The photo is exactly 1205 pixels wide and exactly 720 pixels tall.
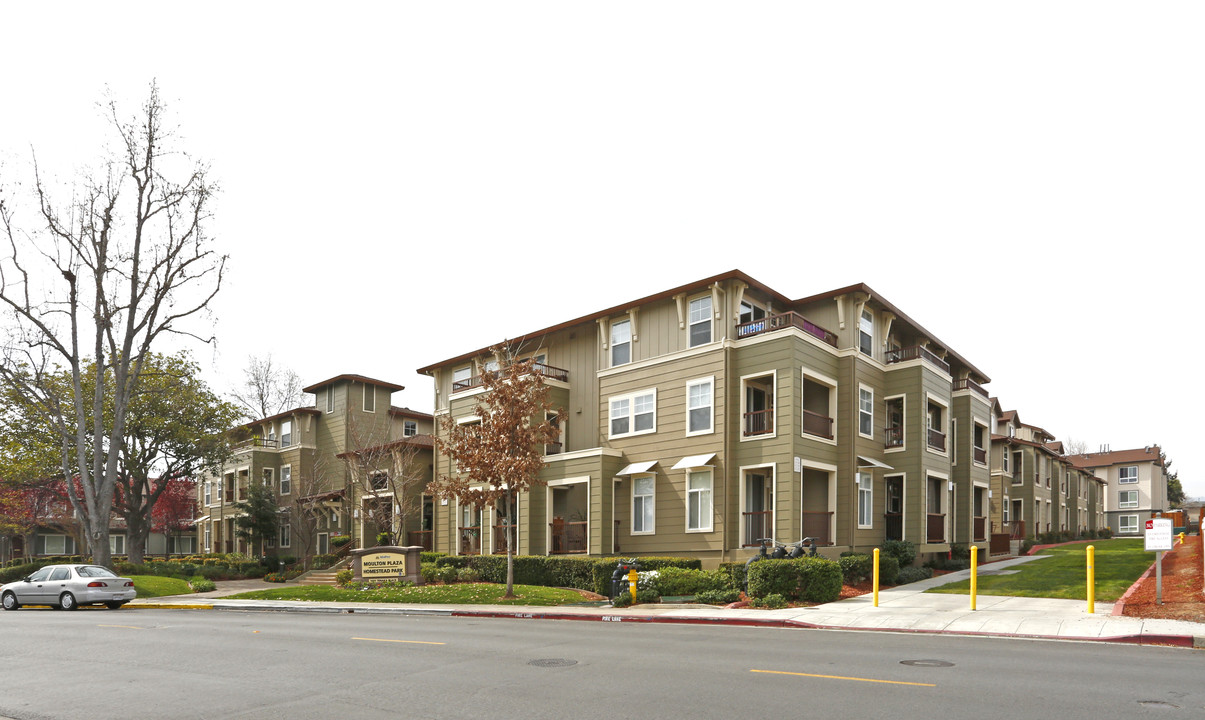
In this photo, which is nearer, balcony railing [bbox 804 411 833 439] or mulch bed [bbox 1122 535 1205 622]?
mulch bed [bbox 1122 535 1205 622]

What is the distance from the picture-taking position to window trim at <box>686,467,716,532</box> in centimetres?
2714

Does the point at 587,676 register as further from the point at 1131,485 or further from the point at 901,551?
the point at 1131,485

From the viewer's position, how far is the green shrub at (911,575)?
85.1ft

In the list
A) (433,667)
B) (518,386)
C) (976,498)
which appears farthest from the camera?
(976,498)

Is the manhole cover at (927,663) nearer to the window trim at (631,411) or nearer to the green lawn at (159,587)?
the window trim at (631,411)

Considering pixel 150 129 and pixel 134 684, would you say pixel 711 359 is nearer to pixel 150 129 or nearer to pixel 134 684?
pixel 134 684

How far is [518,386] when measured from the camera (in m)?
24.6

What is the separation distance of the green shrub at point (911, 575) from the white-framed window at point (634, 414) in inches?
345

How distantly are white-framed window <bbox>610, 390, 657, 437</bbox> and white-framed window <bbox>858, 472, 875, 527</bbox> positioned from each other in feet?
A: 22.8

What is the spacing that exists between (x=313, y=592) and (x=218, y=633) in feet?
39.3

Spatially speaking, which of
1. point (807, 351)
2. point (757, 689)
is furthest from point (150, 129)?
point (757, 689)

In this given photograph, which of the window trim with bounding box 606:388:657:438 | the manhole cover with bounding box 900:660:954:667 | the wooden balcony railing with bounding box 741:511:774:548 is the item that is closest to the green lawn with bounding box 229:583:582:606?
the wooden balcony railing with bounding box 741:511:774:548

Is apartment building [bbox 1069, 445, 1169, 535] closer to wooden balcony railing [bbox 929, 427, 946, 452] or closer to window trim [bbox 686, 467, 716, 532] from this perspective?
wooden balcony railing [bbox 929, 427, 946, 452]

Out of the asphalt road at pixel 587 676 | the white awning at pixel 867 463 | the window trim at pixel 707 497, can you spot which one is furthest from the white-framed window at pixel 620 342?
the asphalt road at pixel 587 676
